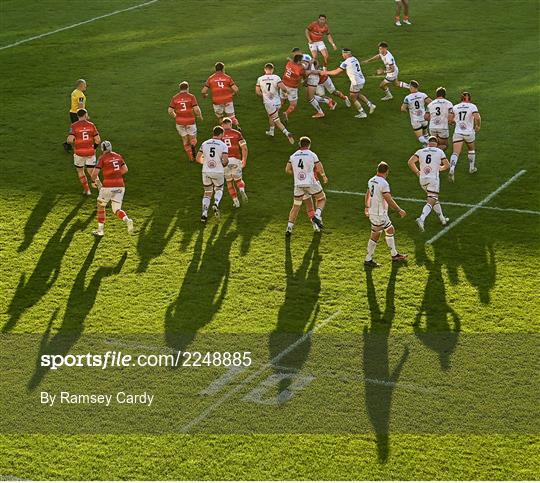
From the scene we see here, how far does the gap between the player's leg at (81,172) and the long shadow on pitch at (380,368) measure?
28.2 feet

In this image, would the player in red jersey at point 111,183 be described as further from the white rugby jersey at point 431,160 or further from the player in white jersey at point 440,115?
the player in white jersey at point 440,115

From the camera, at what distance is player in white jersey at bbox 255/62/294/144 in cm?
3127

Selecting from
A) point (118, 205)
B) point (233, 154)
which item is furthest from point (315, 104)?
point (118, 205)

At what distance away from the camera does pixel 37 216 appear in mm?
26781

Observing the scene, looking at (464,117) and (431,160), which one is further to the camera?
(464,117)

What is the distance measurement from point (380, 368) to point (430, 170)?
7.39 metres

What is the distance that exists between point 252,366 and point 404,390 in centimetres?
281

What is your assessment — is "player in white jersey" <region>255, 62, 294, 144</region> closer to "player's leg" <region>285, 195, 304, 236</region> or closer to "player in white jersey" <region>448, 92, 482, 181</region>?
"player in white jersey" <region>448, 92, 482, 181</region>

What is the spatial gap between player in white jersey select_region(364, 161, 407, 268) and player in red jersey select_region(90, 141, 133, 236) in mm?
5696

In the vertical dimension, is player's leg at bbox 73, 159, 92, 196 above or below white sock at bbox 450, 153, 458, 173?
above

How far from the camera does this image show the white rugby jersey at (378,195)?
23031 millimetres

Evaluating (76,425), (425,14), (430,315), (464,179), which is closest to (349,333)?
(430,315)

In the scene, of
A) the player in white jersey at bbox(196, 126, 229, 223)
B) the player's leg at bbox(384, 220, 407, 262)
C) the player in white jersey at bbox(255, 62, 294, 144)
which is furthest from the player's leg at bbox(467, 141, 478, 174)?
the player in white jersey at bbox(196, 126, 229, 223)

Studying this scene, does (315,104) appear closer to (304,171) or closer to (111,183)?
(304,171)
